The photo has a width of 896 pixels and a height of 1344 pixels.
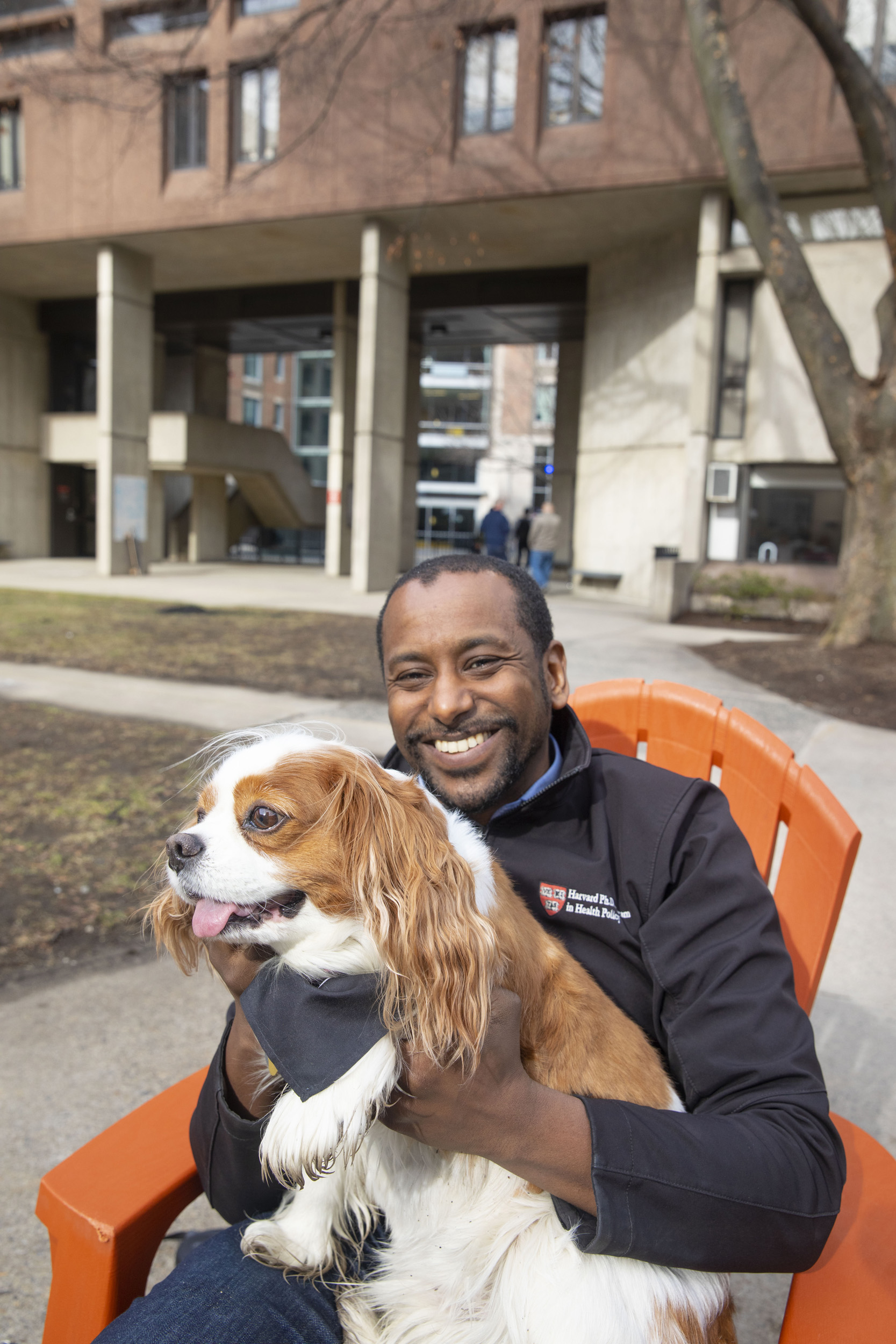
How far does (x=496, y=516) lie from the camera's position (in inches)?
878

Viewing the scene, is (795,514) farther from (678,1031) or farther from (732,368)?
(678,1031)

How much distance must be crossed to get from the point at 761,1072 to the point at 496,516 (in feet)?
69.7

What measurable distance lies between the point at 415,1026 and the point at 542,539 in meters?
19.6

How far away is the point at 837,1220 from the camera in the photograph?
1498 mm

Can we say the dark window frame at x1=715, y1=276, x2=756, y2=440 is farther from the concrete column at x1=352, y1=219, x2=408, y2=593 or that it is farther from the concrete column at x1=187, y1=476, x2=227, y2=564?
the concrete column at x1=187, y1=476, x2=227, y2=564

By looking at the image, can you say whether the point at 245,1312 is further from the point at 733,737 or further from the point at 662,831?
the point at 733,737

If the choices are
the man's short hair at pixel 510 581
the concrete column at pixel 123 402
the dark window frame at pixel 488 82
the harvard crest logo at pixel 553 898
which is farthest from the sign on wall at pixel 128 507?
the harvard crest logo at pixel 553 898

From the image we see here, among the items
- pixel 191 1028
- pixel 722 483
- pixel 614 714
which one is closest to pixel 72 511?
pixel 722 483

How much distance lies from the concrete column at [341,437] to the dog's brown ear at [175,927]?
24.8m

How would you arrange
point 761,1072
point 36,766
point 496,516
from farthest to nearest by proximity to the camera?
point 496,516 → point 36,766 → point 761,1072

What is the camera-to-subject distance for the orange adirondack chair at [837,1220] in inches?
54.8

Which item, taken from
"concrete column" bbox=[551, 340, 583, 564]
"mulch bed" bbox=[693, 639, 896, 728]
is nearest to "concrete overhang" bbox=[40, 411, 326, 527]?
"concrete column" bbox=[551, 340, 583, 564]

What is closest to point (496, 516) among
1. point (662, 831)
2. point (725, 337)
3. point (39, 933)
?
point (725, 337)

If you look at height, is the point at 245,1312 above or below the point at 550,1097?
below
